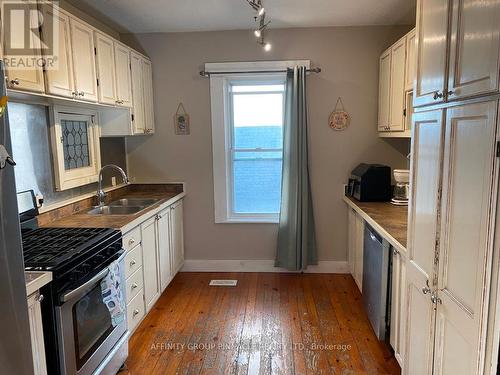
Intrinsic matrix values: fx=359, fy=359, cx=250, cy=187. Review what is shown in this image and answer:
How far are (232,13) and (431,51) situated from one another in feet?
6.80

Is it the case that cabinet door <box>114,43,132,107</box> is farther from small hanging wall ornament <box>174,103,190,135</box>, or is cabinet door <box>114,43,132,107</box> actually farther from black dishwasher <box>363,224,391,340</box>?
black dishwasher <box>363,224,391,340</box>

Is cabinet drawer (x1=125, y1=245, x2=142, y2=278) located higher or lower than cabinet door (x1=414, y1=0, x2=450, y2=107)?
lower

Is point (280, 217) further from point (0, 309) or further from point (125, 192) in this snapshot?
point (0, 309)

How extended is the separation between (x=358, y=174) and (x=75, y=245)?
2.63m

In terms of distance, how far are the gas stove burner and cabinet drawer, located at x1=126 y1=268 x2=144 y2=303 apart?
519mm

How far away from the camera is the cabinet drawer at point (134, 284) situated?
257 centimetres

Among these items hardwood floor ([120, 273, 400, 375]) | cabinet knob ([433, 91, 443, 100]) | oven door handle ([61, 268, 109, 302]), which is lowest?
hardwood floor ([120, 273, 400, 375])

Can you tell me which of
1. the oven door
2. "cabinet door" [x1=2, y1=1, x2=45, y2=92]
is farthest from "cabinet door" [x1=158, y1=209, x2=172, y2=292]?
"cabinet door" [x1=2, y1=1, x2=45, y2=92]

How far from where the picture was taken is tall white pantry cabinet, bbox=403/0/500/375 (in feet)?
3.90

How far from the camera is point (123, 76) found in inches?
123

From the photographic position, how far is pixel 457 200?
54.3 inches

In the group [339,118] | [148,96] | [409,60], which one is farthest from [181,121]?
[409,60]

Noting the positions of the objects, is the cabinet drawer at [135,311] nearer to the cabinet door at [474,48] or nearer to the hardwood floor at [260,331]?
the hardwood floor at [260,331]

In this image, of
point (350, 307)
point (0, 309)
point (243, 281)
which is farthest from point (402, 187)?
point (0, 309)
